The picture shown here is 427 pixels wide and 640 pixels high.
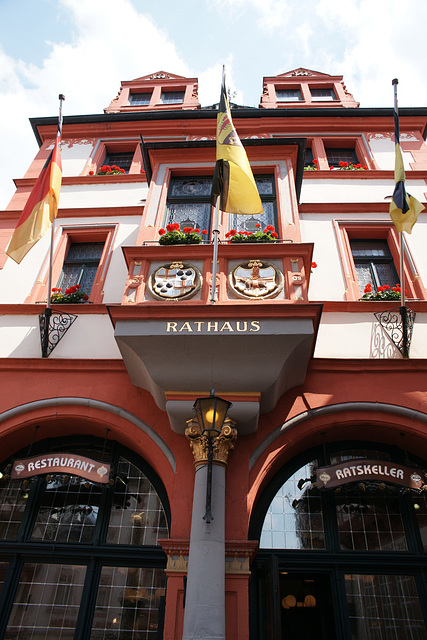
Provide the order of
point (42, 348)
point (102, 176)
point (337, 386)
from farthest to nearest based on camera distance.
Answer: point (102, 176), point (42, 348), point (337, 386)

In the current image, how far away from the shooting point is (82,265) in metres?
10.0

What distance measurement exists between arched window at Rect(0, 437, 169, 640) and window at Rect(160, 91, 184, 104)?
12.2 meters

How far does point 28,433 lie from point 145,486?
86.1 inches

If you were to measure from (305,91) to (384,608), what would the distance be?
14.8m

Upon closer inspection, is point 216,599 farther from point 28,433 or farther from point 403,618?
point 28,433

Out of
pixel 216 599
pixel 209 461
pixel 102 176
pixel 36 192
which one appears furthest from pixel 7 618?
pixel 102 176

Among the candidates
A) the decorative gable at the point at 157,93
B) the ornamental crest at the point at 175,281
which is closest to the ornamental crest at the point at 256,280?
the ornamental crest at the point at 175,281

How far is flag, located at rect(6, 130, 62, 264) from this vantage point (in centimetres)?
802

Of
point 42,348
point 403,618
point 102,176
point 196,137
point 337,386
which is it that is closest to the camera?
point 403,618

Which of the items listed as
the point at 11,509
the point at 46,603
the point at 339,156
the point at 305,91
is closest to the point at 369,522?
the point at 46,603

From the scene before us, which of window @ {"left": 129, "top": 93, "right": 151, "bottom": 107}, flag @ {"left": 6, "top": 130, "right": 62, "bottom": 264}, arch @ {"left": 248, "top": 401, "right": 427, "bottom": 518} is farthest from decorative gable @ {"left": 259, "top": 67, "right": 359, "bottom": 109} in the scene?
arch @ {"left": 248, "top": 401, "right": 427, "bottom": 518}

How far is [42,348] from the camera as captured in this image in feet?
26.5

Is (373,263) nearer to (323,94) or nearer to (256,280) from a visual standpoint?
(256,280)

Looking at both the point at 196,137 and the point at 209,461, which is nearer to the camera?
the point at 209,461
